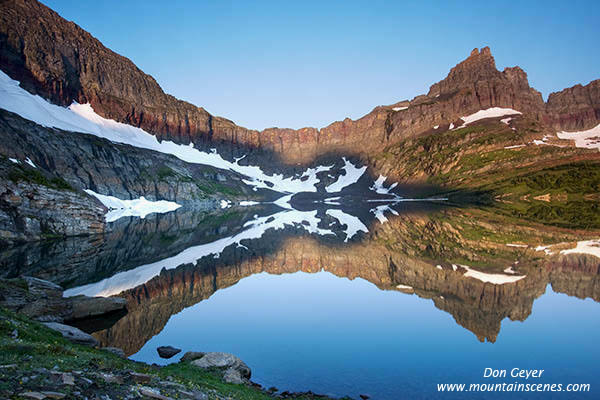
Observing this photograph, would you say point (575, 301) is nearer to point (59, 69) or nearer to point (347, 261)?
point (347, 261)

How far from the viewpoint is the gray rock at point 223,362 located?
15.4m

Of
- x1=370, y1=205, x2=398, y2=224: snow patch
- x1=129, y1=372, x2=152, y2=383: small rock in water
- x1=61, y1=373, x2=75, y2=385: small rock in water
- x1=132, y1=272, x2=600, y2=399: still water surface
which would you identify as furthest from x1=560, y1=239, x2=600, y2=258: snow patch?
x1=61, y1=373, x2=75, y2=385: small rock in water

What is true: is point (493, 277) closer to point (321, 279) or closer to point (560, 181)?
point (321, 279)

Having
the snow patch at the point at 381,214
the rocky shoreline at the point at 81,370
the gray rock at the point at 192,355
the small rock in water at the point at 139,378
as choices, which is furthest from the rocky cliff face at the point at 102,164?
the snow patch at the point at 381,214

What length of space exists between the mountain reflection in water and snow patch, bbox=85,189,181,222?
220ft

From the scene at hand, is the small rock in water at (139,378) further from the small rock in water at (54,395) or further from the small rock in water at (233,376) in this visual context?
the small rock in water at (233,376)

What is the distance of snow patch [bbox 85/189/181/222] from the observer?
370ft

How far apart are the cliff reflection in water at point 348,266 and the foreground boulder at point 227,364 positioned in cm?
506

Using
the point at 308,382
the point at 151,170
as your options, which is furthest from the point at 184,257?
the point at 151,170

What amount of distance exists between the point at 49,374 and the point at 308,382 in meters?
9.76

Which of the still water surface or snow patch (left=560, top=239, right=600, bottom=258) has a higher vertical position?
snow patch (left=560, top=239, right=600, bottom=258)

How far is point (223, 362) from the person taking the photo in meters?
15.7

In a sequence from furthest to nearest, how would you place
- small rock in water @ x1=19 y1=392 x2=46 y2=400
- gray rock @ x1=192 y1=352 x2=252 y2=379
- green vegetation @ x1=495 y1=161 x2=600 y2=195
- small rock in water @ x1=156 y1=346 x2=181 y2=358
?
green vegetation @ x1=495 y1=161 x2=600 y2=195
small rock in water @ x1=156 y1=346 x2=181 y2=358
gray rock @ x1=192 y1=352 x2=252 y2=379
small rock in water @ x1=19 y1=392 x2=46 y2=400

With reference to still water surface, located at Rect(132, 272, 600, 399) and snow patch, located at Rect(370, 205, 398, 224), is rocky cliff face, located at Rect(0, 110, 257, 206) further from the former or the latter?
snow patch, located at Rect(370, 205, 398, 224)
